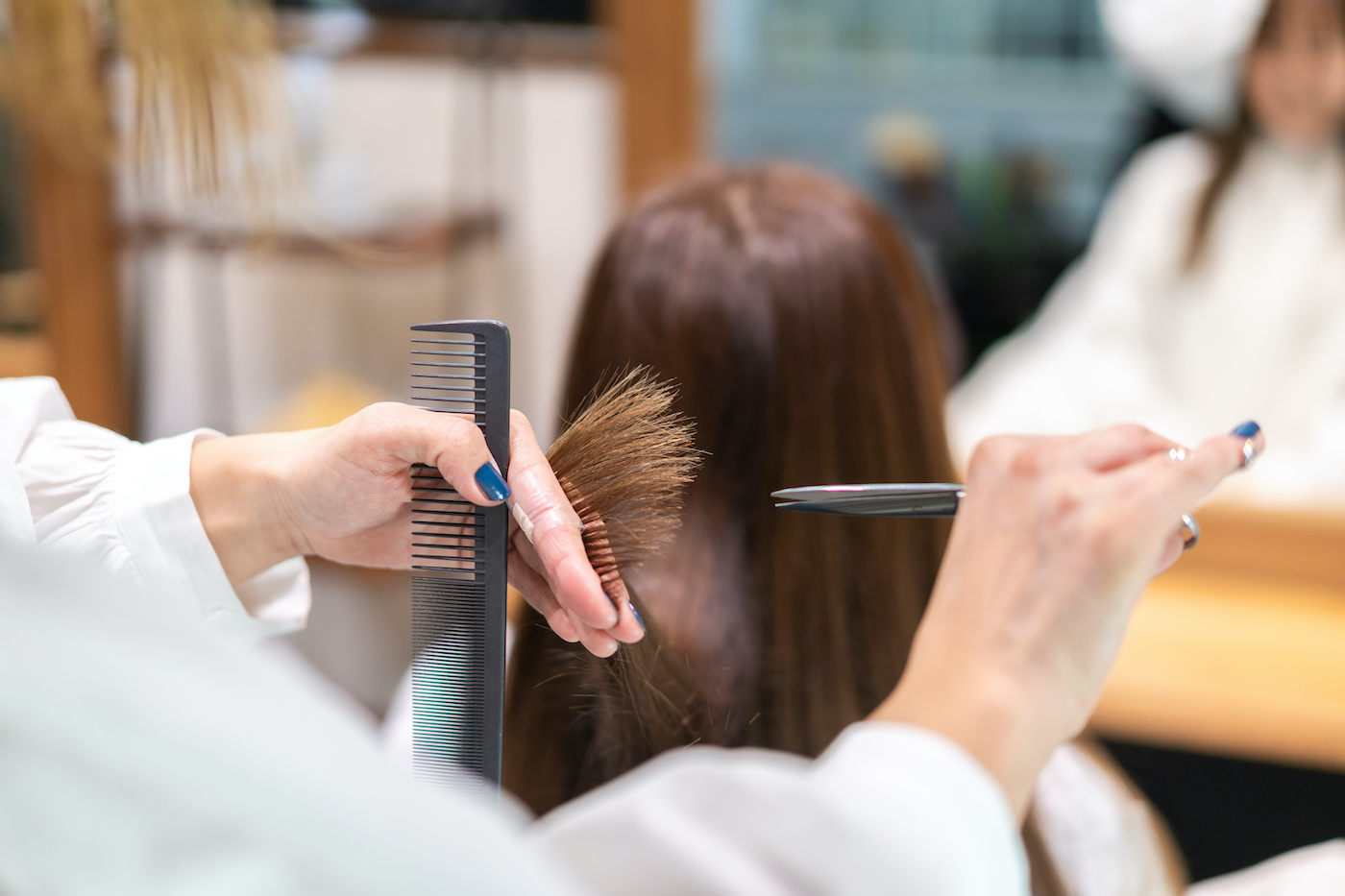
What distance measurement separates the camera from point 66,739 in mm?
196

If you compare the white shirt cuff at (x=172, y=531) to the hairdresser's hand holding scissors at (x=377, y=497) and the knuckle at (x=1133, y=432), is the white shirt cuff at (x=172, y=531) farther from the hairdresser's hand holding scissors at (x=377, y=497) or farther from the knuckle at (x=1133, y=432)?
the knuckle at (x=1133, y=432)

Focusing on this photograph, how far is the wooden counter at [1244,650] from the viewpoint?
994mm

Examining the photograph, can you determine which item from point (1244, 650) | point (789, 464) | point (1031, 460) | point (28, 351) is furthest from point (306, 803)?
point (28, 351)

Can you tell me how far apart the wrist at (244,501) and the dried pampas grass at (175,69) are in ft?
0.67

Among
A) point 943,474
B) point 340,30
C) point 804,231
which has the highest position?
point 340,30

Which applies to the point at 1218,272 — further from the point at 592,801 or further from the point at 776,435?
the point at 592,801

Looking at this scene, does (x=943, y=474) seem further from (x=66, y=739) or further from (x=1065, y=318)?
(x=1065, y=318)

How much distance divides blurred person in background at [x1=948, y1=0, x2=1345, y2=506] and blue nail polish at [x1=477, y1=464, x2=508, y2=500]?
1.01 metres

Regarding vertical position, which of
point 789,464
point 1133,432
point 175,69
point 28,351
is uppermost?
point 175,69

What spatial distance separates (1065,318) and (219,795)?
1.19 meters

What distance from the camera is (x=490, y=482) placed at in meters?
0.32

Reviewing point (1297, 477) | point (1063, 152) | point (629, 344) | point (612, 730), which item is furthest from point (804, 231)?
point (1297, 477)

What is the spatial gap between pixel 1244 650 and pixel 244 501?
105 centimetres

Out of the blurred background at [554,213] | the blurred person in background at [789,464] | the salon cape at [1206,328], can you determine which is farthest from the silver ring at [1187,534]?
the salon cape at [1206,328]
